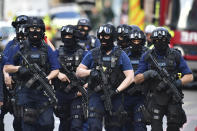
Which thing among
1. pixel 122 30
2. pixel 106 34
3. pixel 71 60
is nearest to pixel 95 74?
pixel 106 34

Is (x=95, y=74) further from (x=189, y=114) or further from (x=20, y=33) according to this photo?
(x=189, y=114)

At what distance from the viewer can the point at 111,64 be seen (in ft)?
32.0

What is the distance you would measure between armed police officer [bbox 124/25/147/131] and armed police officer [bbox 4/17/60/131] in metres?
1.40

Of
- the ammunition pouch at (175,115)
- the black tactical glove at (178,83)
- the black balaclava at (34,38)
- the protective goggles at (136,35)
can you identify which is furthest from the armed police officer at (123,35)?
the ammunition pouch at (175,115)

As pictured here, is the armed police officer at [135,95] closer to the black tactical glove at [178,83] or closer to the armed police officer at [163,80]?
the armed police officer at [163,80]

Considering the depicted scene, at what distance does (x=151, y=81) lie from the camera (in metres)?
9.63

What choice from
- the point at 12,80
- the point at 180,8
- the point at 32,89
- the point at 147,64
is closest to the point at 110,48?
the point at 147,64

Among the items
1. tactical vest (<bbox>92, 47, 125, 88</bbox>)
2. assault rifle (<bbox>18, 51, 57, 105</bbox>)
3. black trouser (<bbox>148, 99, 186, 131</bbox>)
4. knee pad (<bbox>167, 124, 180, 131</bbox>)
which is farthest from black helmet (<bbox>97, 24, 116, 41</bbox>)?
knee pad (<bbox>167, 124, 180, 131</bbox>)

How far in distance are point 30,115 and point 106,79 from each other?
3.73ft

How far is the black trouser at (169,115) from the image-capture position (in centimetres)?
937

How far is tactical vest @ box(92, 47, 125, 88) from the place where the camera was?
31.9 feet

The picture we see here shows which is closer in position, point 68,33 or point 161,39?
point 161,39

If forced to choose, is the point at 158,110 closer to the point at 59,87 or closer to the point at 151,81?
the point at 151,81

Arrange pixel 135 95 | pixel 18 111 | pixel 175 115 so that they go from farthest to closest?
1. pixel 135 95
2. pixel 18 111
3. pixel 175 115
